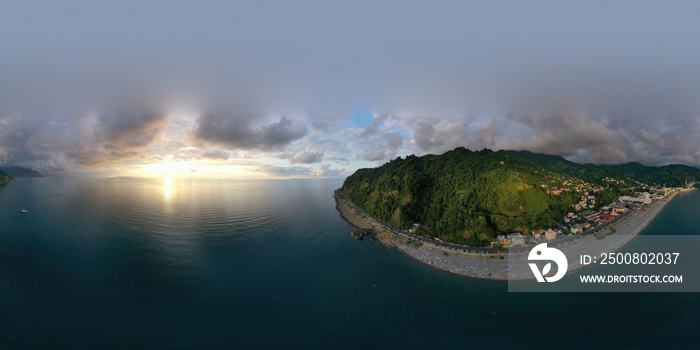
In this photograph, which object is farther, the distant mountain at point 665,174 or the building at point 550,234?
the distant mountain at point 665,174

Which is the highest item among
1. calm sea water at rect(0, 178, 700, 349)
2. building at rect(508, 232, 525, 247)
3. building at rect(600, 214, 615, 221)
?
building at rect(600, 214, 615, 221)

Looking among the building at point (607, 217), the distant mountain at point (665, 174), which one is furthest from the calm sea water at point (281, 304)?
the distant mountain at point (665, 174)

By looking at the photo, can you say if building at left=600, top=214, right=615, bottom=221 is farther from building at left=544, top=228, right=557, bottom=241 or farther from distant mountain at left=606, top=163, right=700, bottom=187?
distant mountain at left=606, top=163, right=700, bottom=187

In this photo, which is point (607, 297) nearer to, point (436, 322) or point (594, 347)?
point (594, 347)

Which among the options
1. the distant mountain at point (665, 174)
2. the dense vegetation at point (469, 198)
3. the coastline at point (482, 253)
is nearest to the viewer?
the coastline at point (482, 253)

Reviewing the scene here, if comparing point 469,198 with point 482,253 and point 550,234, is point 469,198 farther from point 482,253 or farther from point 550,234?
point 482,253

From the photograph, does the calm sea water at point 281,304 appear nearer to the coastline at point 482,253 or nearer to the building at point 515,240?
the coastline at point 482,253

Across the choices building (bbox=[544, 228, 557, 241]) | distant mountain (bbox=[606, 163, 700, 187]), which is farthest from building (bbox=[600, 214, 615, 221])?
distant mountain (bbox=[606, 163, 700, 187])
